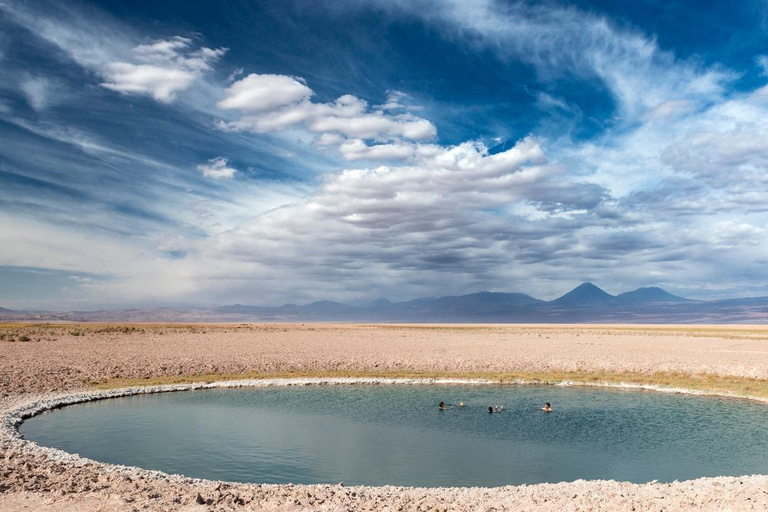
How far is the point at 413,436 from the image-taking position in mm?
27781

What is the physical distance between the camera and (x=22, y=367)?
4312 centimetres

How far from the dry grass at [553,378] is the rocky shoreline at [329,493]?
73.7 feet

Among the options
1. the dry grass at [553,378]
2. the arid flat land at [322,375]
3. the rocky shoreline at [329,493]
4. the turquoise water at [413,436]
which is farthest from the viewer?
the dry grass at [553,378]

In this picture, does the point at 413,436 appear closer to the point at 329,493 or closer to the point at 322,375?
the point at 329,493

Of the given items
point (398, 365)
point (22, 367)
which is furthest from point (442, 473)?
point (22, 367)

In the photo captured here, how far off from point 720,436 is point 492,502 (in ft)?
56.4

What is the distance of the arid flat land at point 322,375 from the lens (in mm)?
16016

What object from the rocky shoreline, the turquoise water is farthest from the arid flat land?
the turquoise water

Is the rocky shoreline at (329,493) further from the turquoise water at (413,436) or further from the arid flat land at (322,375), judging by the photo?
the turquoise water at (413,436)

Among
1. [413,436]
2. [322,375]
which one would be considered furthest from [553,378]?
[413,436]

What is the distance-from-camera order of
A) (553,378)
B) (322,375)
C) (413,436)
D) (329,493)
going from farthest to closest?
(322,375) → (553,378) → (413,436) → (329,493)

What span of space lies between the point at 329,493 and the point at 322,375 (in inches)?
1171

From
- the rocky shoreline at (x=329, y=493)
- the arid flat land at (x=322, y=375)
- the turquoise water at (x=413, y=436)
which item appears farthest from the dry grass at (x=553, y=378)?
the rocky shoreline at (x=329, y=493)

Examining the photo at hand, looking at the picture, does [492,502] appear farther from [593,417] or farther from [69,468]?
[593,417]
